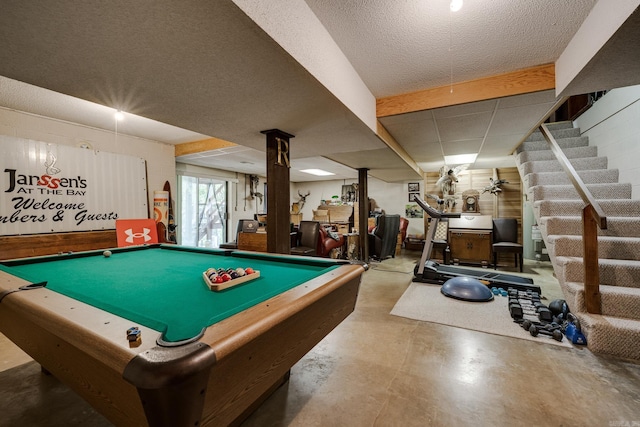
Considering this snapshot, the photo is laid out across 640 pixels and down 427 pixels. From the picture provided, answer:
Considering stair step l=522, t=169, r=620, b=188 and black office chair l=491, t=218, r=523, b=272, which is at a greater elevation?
stair step l=522, t=169, r=620, b=188

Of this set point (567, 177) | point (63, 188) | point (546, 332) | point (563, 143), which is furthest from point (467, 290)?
point (63, 188)

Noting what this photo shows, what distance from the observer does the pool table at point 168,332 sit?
0.69m

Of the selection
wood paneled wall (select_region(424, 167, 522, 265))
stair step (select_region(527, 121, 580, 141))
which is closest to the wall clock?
wood paneled wall (select_region(424, 167, 522, 265))

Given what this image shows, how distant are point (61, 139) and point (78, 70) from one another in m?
3.00

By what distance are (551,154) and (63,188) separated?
740cm

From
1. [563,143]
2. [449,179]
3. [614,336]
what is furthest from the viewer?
[449,179]

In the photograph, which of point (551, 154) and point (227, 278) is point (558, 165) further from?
point (227, 278)

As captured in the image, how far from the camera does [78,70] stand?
5.66 ft

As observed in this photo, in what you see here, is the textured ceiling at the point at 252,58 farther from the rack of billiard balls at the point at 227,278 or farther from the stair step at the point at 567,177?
the rack of billiard balls at the point at 227,278

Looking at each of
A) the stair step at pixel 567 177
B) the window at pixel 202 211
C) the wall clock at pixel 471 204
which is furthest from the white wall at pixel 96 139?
the wall clock at pixel 471 204

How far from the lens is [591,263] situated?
2283 millimetres

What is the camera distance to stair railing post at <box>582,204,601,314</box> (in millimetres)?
2279

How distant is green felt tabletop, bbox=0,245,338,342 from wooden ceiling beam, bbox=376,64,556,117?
216 centimetres

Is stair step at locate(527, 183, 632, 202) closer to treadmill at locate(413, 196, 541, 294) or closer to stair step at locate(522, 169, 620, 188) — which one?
stair step at locate(522, 169, 620, 188)
